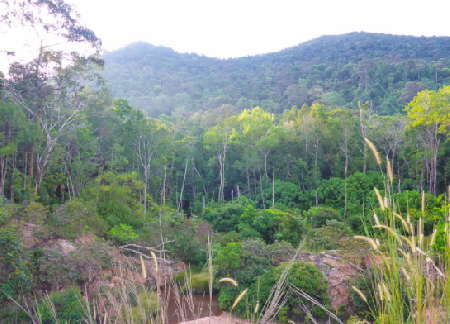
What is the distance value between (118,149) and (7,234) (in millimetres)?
9204

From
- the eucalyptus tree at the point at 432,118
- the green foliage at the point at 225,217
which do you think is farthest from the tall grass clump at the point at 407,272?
the eucalyptus tree at the point at 432,118

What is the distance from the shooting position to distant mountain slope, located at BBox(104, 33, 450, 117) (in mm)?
35500

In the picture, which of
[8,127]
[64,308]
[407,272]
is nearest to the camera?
[407,272]

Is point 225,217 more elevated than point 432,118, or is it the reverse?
point 432,118

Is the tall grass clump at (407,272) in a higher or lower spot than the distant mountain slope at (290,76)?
lower

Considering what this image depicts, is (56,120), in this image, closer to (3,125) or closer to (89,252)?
(3,125)

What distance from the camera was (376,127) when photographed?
739 inches

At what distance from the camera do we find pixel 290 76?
48125mm

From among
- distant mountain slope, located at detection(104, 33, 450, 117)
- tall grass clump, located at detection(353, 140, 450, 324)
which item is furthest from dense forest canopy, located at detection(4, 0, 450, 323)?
distant mountain slope, located at detection(104, 33, 450, 117)

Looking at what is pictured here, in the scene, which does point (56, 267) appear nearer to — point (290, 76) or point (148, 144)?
point (148, 144)

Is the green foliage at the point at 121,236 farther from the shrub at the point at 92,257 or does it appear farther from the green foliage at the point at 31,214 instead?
the green foliage at the point at 31,214

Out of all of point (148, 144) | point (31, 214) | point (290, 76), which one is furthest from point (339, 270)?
point (290, 76)

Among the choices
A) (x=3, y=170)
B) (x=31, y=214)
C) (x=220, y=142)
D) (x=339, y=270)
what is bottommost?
(x=339, y=270)

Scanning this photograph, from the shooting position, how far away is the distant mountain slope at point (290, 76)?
3550 centimetres
